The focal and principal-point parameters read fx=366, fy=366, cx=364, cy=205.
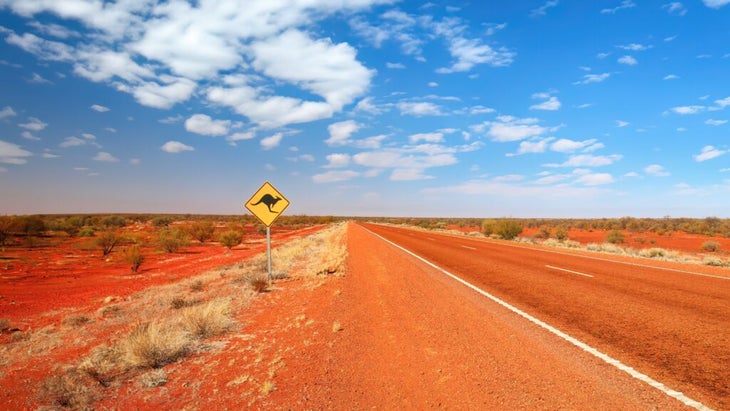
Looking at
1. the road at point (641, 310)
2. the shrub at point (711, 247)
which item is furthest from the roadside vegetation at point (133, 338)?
the shrub at point (711, 247)

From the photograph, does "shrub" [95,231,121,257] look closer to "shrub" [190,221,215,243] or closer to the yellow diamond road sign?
"shrub" [190,221,215,243]

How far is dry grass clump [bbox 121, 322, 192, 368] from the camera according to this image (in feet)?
16.6

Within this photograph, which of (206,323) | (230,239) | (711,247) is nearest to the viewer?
(206,323)

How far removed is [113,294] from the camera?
13242mm

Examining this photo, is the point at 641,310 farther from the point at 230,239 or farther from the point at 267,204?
the point at 230,239

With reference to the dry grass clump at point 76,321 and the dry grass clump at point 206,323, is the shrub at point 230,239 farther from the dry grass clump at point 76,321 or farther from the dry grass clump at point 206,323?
the dry grass clump at point 206,323

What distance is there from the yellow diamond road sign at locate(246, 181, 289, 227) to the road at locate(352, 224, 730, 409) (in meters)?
5.95

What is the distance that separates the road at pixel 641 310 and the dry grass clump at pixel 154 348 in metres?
5.85

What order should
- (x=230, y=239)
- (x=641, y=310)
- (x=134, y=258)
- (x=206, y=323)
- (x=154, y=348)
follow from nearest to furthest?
(x=154, y=348)
(x=206, y=323)
(x=641, y=310)
(x=134, y=258)
(x=230, y=239)

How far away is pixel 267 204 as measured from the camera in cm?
1109

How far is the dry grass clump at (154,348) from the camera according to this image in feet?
16.6

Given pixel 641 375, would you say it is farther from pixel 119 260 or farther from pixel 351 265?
pixel 119 260

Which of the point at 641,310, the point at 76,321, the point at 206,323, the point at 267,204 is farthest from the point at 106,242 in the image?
the point at 641,310

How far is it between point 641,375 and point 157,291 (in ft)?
43.6
